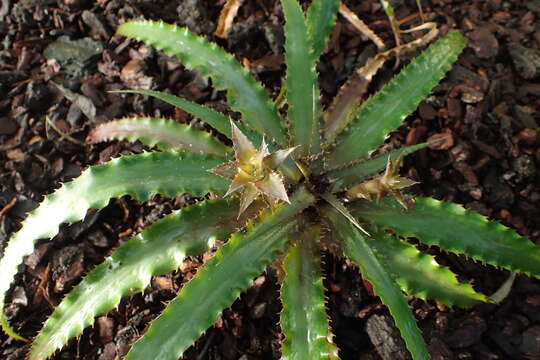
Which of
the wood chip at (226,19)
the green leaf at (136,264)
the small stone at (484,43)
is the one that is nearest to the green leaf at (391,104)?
the green leaf at (136,264)

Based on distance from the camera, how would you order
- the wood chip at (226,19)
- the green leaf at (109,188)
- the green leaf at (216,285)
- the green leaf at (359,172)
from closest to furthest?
the green leaf at (216,285), the green leaf at (109,188), the green leaf at (359,172), the wood chip at (226,19)

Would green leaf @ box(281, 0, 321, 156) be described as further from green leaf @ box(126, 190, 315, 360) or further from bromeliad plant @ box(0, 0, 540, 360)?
green leaf @ box(126, 190, 315, 360)

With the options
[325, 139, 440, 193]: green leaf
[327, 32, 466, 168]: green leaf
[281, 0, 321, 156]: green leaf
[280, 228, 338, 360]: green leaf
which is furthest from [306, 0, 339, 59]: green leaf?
[280, 228, 338, 360]: green leaf

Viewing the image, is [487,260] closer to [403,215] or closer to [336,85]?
[403,215]

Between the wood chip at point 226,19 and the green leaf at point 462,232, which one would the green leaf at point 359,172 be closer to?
the green leaf at point 462,232

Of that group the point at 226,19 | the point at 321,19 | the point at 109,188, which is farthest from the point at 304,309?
the point at 226,19

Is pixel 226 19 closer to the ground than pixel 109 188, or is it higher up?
higher up

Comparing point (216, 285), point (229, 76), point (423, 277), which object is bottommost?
point (423, 277)

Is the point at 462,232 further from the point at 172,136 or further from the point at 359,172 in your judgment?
the point at 172,136
